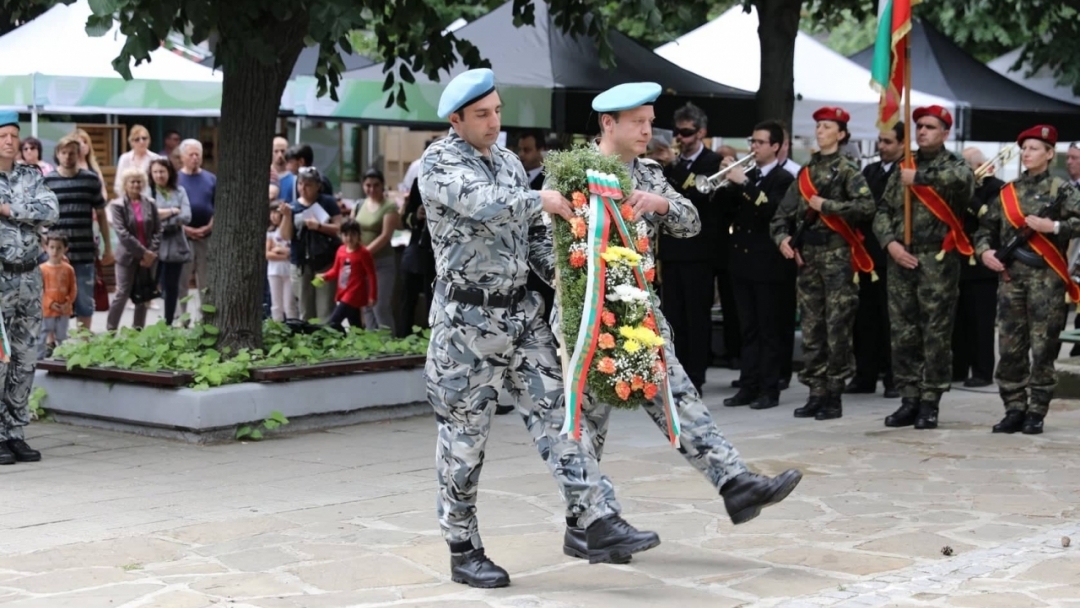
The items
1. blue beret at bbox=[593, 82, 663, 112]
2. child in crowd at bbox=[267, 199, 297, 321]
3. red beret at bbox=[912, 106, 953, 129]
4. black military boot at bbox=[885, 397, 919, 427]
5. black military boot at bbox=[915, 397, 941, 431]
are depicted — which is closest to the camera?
blue beret at bbox=[593, 82, 663, 112]

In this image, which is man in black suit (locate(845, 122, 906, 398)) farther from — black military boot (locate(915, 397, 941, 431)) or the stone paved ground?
the stone paved ground

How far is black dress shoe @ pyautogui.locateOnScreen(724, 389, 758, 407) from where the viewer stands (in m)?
11.5

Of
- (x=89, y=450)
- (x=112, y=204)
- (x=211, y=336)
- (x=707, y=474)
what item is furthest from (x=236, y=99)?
(x=707, y=474)

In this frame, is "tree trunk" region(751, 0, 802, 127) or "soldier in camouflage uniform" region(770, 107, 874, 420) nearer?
"soldier in camouflage uniform" region(770, 107, 874, 420)

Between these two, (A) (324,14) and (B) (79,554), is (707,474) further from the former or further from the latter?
(A) (324,14)

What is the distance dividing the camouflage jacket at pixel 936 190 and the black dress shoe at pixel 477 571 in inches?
200

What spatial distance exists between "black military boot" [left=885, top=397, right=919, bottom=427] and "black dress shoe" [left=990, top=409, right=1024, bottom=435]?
558 mm

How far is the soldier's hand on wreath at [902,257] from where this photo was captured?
10.2 metres

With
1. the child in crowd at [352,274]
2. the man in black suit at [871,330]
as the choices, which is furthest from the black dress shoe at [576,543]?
the child in crowd at [352,274]

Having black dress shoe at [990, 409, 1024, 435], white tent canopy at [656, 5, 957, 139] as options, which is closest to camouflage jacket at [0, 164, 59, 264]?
black dress shoe at [990, 409, 1024, 435]

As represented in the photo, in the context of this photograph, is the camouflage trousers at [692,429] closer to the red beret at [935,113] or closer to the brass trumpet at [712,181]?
the red beret at [935,113]

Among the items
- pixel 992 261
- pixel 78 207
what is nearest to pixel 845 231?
pixel 992 261

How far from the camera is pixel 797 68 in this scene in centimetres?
1659

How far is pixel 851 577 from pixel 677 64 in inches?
408
